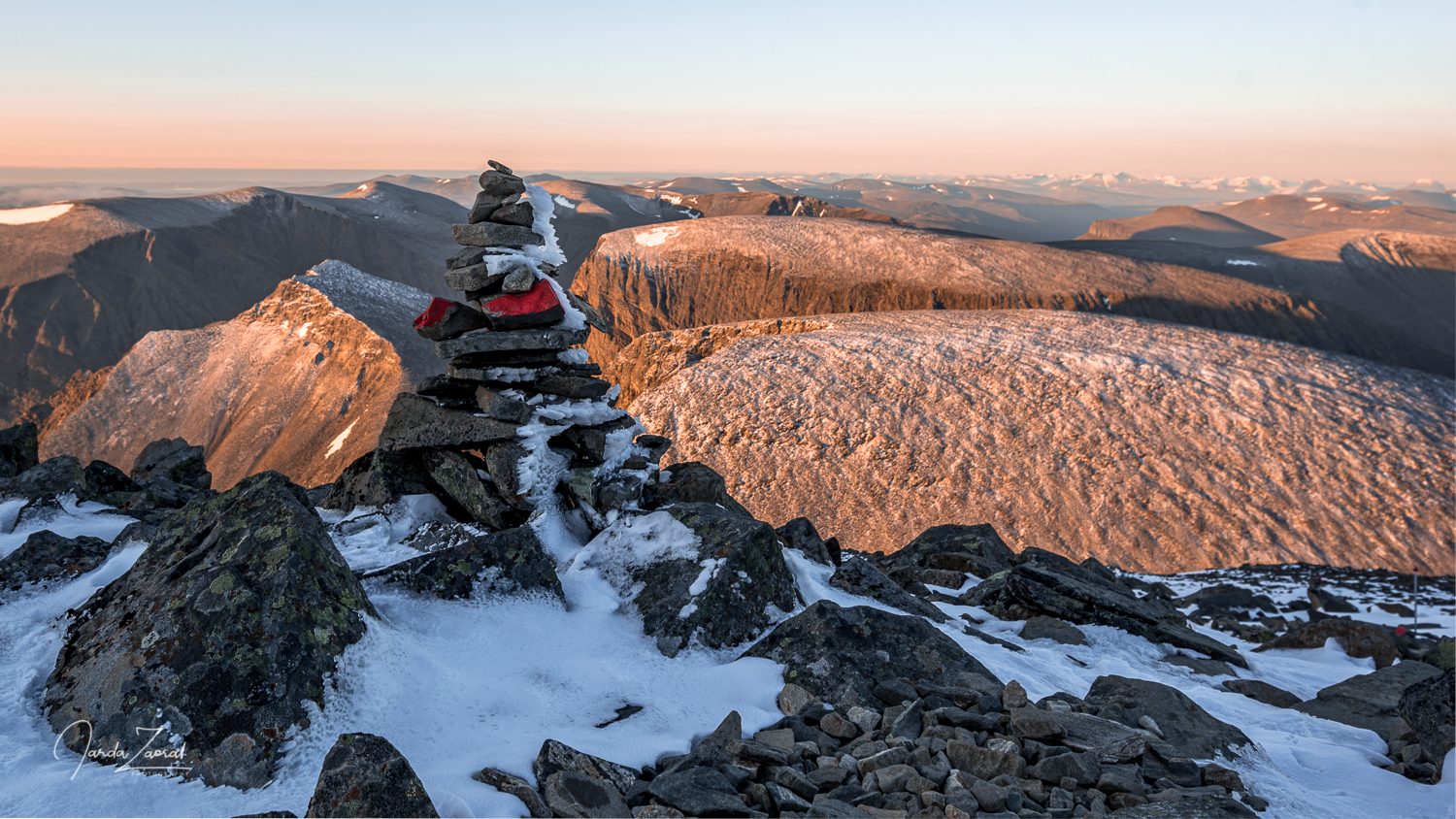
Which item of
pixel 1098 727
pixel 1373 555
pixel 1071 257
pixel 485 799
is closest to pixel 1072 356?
pixel 1373 555

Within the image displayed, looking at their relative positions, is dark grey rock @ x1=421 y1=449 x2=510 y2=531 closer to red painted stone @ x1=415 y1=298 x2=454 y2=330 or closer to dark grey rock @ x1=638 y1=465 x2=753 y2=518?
red painted stone @ x1=415 y1=298 x2=454 y2=330

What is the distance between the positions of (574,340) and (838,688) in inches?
299

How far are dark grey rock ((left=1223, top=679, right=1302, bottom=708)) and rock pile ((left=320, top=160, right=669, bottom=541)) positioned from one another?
863 centimetres

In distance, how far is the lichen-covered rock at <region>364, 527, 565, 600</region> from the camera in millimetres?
8250

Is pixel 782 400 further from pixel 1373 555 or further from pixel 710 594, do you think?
pixel 710 594

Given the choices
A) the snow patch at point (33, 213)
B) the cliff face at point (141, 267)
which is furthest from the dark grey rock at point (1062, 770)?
the snow patch at point (33, 213)

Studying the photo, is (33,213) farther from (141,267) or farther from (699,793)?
(699,793)

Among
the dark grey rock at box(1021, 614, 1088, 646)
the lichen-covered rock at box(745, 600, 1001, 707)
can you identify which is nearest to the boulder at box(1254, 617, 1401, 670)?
the dark grey rock at box(1021, 614, 1088, 646)

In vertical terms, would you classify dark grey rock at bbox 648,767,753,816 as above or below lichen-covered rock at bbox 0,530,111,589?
below

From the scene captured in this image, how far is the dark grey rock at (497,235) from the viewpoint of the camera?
1244 centimetres

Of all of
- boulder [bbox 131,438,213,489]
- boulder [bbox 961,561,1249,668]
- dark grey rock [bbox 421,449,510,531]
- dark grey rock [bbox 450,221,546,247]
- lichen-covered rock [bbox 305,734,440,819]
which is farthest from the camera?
boulder [bbox 131,438,213,489]

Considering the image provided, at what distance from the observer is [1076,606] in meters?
12.2

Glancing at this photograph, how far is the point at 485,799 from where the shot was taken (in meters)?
4.94

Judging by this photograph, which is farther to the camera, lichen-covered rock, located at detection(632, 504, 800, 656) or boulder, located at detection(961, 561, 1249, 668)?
boulder, located at detection(961, 561, 1249, 668)
